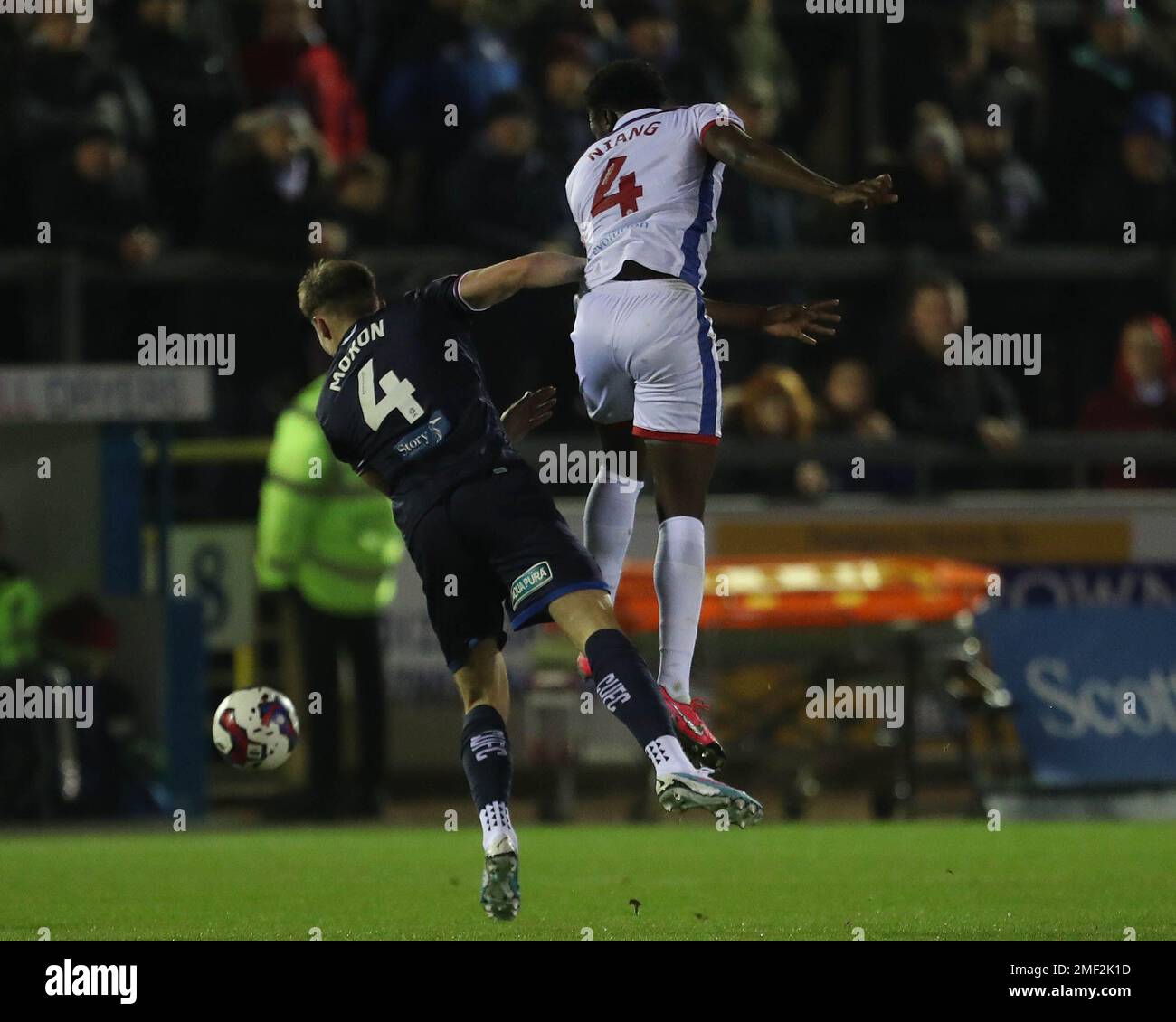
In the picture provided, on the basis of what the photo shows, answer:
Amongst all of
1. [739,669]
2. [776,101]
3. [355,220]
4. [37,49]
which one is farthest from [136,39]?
[739,669]

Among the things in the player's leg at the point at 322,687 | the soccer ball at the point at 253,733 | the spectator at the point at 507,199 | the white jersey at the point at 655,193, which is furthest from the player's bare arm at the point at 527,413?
the spectator at the point at 507,199

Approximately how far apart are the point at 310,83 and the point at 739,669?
491 cm

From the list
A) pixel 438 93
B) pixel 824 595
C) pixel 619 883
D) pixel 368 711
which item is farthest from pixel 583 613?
pixel 438 93

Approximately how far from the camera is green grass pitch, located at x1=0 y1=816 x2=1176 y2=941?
28.0 feet

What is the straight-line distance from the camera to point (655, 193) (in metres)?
8.49

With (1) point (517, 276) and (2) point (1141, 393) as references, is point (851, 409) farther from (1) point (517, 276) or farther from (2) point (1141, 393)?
(1) point (517, 276)

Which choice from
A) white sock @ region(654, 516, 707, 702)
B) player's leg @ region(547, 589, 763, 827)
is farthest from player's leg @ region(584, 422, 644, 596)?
player's leg @ region(547, 589, 763, 827)

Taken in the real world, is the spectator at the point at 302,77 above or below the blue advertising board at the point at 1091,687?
above

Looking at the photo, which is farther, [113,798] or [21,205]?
[21,205]

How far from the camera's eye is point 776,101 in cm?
1736

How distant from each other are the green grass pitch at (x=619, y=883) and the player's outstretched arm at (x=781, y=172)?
2.44 metres

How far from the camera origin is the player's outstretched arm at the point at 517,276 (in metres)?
7.91

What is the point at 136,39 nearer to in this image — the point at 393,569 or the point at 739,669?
the point at 393,569

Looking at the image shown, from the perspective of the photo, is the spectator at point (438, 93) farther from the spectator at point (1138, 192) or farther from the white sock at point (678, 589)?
the white sock at point (678, 589)
